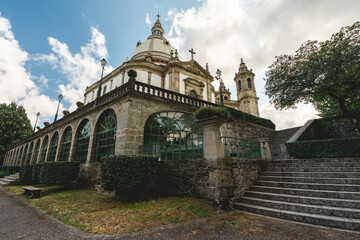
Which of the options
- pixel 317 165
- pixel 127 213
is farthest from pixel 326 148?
pixel 127 213

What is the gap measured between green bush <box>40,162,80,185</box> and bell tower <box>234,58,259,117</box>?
1190 inches

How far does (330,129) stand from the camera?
1287cm

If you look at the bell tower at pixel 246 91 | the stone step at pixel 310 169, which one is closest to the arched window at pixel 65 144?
the stone step at pixel 310 169

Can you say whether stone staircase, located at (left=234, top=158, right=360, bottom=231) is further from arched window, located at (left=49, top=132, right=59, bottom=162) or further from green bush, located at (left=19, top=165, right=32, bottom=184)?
arched window, located at (left=49, top=132, right=59, bottom=162)

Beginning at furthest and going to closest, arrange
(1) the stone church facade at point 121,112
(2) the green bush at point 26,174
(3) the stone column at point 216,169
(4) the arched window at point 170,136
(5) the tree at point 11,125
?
(5) the tree at point 11,125 < (2) the green bush at point 26,174 < (1) the stone church facade at point 121,112 < (4) the arched window at point 170,136 < (3) the stone column at point 216,169

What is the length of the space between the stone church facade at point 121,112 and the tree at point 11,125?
289 cm

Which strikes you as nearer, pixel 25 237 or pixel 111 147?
pixel 25 237

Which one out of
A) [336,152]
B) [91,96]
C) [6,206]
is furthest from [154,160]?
[91,96]

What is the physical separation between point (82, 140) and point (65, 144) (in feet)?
12.5

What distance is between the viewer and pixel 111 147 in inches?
378

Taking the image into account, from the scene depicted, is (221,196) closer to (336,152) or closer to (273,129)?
(336,152)

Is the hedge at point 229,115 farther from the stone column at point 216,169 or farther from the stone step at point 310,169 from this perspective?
the stone step at point 310,169

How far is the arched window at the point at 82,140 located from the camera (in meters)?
11.6

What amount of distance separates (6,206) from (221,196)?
335 inches
